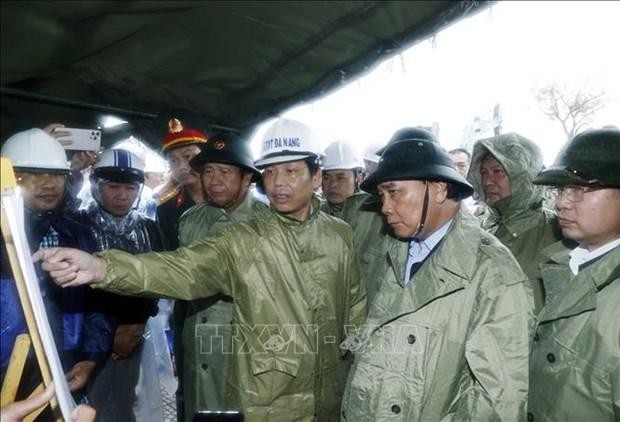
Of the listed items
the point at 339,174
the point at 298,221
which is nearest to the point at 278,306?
the point at 298,221

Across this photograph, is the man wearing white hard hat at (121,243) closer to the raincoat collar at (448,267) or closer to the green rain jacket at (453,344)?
the green rain jacket at (453,344)

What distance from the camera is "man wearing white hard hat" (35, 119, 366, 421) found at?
8.07 feet

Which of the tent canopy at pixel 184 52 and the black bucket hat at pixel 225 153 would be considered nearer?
the tent canopy at pixel 184 52

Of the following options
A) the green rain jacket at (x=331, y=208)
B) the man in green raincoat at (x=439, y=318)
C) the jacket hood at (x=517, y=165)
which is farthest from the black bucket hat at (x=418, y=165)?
the green rain jacket at (x=331, y=208)

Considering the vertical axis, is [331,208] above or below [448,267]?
above

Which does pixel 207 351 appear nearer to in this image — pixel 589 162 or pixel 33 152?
pixel 33 152

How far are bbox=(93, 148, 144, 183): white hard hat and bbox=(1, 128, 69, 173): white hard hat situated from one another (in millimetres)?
1013

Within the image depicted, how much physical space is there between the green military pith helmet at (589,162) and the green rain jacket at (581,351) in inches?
12.3

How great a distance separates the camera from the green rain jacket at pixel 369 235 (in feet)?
10.00

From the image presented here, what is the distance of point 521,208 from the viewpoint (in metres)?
3.63

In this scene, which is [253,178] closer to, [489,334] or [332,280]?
[332,280]

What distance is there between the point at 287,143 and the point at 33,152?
4.22 ft

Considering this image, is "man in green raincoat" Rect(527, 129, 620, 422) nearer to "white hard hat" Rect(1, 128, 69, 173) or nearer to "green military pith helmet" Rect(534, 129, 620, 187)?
"green military pith helmet" Rect(534, 129, 620, 187)

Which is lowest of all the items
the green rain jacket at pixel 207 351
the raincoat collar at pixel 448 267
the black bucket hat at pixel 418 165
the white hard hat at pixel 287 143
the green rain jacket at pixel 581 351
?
the green rain jacket at pixel 207 351
